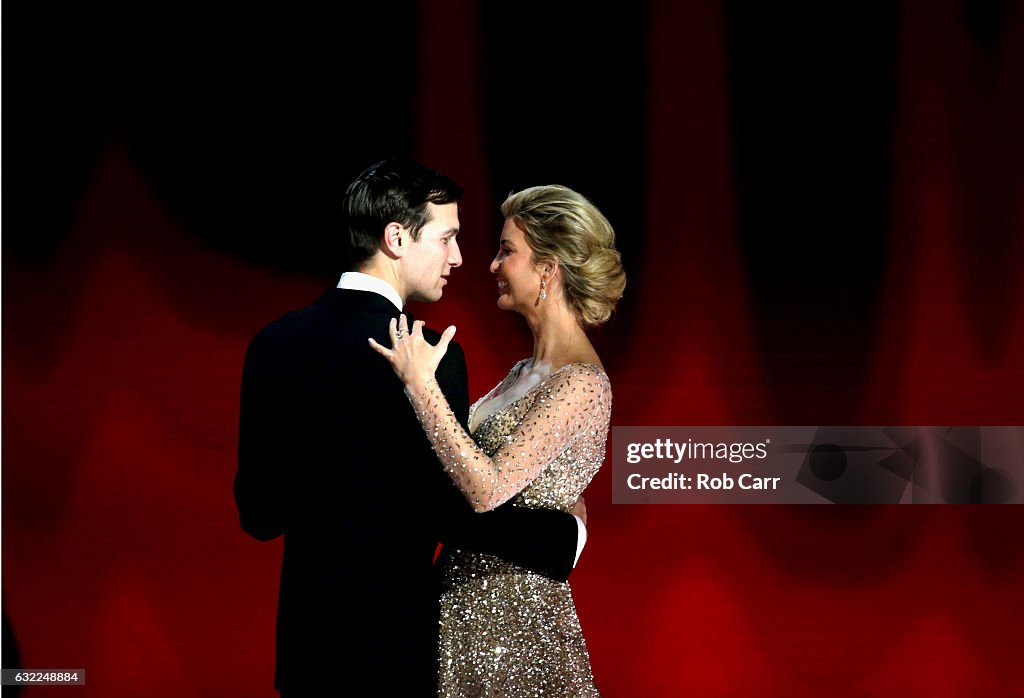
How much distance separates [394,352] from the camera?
1764mm

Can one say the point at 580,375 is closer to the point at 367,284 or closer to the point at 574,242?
the point at 574,242

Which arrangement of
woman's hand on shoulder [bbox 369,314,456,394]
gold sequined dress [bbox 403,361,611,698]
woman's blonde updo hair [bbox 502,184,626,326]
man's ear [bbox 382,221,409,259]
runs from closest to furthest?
woman's hand on shoulder [bbox 369,314,456,394] < man's ear [bbox 382,221,409,259] < gold sequined dress [bbox 403,361,611,698] < woman's blonde updo hair [bbox 502,184,626,326]

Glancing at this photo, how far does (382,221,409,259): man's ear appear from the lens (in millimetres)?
1867

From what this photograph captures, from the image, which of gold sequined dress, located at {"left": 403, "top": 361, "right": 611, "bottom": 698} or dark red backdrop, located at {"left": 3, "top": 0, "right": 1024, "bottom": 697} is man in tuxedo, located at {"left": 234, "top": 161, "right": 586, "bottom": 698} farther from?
dark red backdrop, located at {"left": 3, "top": 0, "right": 1024, "bottom": 697}

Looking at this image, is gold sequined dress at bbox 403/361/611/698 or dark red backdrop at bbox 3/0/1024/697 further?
dark red backdrop at bbox 3/0/1024/697

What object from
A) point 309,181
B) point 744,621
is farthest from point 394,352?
A: point 744,621

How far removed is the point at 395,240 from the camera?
1.87 meters

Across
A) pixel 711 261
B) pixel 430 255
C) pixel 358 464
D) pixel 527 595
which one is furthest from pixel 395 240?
pixel 711 261

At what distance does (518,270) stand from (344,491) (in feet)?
2.24

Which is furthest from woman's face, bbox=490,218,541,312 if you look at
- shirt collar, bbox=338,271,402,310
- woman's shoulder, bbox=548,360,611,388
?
shirt collar, bbox=338,271,402,310

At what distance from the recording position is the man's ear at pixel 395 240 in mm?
1867

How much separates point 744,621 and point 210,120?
8.35 ft

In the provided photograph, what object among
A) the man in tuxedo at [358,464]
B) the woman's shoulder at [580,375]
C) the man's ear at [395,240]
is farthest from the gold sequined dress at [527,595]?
the man's ear at [395,240]

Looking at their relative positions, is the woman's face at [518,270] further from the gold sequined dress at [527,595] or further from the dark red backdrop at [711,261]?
the dark red backdrop at [711,261]
